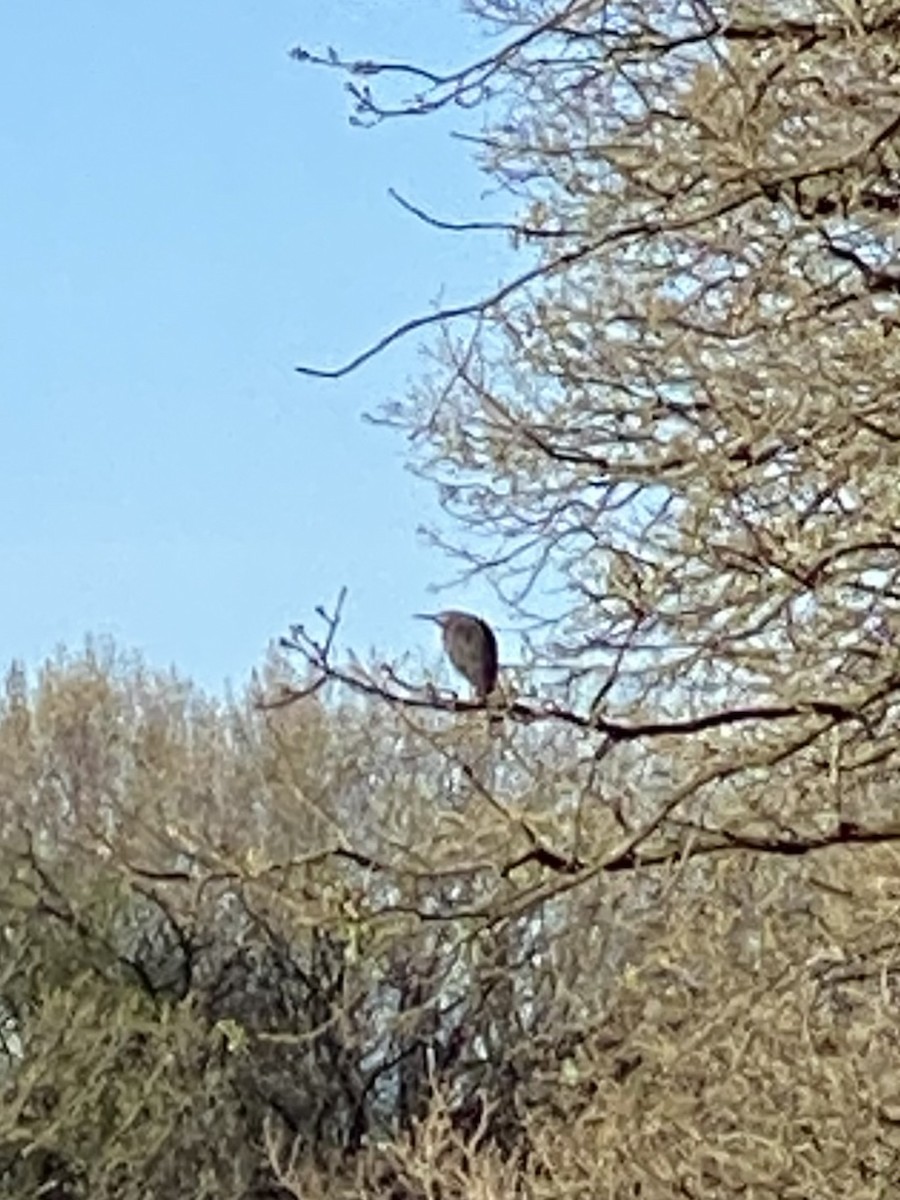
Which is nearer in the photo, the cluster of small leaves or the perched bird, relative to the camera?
the cluster of small leaves

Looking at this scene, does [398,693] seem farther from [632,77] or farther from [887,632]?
[632,77]

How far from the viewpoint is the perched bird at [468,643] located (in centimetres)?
388

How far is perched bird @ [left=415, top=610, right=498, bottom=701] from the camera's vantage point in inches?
153

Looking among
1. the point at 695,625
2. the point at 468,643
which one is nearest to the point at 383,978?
the point at 468,643

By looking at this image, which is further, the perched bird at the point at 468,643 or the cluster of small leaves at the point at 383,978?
the perched bird at the point at 468,643

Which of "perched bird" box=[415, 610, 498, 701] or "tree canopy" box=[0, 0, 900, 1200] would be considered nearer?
"tree canopy" box=[0, 0, 900, 1200]

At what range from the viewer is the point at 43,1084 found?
25.7 ft

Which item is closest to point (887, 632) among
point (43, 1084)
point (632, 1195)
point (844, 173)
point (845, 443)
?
point (845, 443)

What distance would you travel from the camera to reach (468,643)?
4.25 m

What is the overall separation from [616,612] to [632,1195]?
93 centimetres

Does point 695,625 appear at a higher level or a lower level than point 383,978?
lower

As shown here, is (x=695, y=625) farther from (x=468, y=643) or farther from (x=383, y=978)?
(x=383, y=978)

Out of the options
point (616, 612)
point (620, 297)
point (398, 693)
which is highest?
point (620, 297)

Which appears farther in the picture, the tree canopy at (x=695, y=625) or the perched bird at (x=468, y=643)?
the perched bird at (x=468, y=643)
